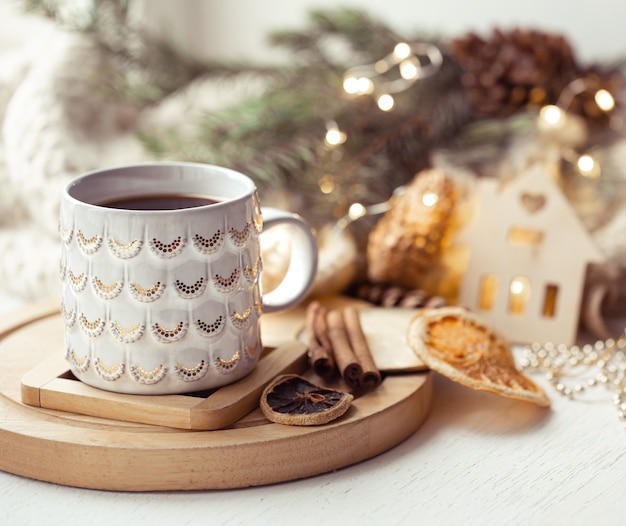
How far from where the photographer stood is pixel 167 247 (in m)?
0.65

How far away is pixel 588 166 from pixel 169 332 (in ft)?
1.94

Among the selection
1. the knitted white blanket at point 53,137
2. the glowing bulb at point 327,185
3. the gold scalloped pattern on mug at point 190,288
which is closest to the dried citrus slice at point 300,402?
the gold scalloped pattern on mug at point 190,288

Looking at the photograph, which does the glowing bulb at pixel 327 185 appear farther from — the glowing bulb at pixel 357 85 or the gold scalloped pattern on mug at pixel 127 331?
the gold scalloped pattern on mug at pixel 127 331

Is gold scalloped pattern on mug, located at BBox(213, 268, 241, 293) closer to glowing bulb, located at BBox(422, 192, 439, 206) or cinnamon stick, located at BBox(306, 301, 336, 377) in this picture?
cinnamon stick, located at BBox(306, 301, 336, 377)

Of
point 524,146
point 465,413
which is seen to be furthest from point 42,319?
point 524,146

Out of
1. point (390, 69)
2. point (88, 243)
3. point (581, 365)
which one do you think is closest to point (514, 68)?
point (390, 69)

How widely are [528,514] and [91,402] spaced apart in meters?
0.36

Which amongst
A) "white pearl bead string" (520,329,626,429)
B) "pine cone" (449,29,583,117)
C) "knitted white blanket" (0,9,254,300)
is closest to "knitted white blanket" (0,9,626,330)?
"knitted white blanket" (0,9,254,300)

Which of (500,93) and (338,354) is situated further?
(500,93)

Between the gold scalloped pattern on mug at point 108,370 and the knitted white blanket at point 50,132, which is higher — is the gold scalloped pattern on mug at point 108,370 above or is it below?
below

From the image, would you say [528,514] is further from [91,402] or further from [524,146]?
[524,146]

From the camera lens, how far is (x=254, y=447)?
0.65 meters

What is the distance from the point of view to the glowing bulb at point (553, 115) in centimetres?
104

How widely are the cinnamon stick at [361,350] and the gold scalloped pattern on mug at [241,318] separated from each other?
118mm
